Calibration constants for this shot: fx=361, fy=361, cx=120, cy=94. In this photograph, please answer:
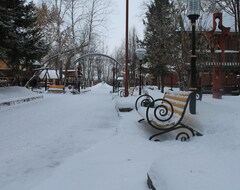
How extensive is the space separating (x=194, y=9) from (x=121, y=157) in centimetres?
492

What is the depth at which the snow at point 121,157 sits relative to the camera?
408 cm

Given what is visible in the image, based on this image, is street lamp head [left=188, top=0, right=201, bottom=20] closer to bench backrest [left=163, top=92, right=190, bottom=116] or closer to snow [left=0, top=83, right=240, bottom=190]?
bench backrest [left=163, top=92, right=190, bottom=116]

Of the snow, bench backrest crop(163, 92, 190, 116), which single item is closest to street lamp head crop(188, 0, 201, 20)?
bench backrest crop(163, 92, 190, 116)

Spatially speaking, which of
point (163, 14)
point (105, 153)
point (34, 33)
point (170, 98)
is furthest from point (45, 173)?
point (163, 14)

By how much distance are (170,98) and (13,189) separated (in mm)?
6002

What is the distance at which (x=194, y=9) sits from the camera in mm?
9562

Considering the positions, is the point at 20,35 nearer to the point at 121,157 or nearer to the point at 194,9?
the point at 194,9

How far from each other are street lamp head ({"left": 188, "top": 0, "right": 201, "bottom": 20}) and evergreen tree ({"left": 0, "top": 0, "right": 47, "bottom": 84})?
40.6 ft

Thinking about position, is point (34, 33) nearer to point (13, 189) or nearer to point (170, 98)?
point (170, 98)

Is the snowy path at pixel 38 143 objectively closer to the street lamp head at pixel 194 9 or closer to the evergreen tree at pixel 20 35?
the street lamp head at pixel 194 9

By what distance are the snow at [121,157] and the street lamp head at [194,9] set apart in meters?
2.38

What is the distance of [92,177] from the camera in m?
5.43

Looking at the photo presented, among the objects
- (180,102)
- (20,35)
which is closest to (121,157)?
(180,102)

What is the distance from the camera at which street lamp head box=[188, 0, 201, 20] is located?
31.3 ft
